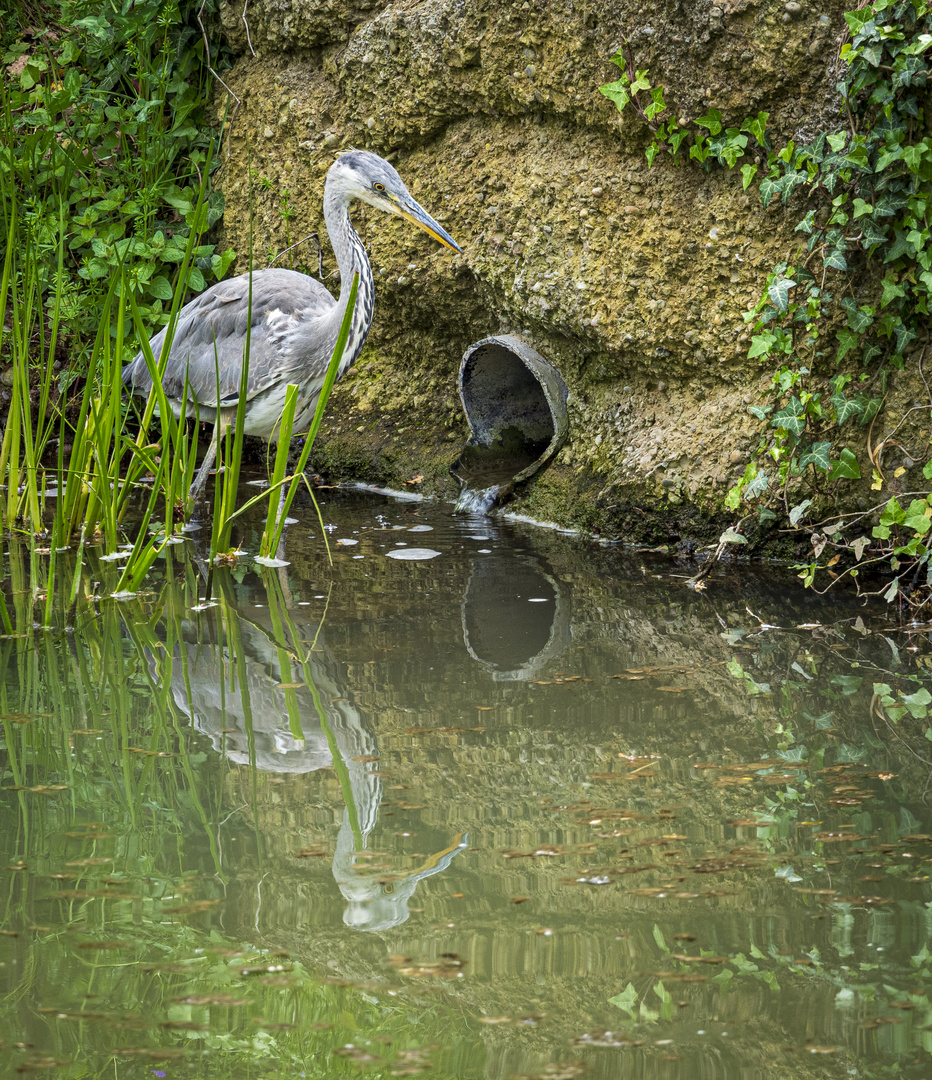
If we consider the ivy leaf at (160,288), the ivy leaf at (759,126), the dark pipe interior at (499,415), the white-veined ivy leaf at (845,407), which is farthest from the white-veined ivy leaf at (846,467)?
the ivy leaf at (160,288)

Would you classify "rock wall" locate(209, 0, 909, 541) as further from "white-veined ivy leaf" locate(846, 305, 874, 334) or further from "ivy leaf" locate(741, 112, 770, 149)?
"white-veined ivy leaf" locate(846, 305, 874, 334)

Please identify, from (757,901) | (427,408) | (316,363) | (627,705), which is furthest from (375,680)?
(427,408)

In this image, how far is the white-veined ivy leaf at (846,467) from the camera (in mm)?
3514

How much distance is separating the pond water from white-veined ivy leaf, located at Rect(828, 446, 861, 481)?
490 mm

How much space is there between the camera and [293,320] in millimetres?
4672

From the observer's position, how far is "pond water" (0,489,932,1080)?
1.42 metres

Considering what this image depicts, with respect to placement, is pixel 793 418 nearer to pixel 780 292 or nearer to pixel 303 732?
pixel 780 292

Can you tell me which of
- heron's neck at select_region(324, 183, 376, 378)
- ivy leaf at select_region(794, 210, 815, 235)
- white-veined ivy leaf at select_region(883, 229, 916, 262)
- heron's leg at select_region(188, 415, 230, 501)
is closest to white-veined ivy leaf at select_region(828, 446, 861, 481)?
white-veined ivy leaf at select_region(883, 229, 916, 262)

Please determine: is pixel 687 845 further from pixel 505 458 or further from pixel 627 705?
pixel 505 458

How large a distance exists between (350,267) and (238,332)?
582 millimetres

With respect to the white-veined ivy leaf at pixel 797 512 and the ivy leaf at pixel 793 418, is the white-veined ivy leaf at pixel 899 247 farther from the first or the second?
the white-veined ivy leaf at pixel 797 512

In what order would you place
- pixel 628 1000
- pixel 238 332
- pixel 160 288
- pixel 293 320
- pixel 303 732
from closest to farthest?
1. pixel 628 1000
2. pixel 303 732
3. pixel 293 320
4. pixel 238 332
5. pixel 160 288

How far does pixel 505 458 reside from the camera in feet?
17.1

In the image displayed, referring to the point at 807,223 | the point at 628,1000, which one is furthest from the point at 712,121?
the point at 628,1000
